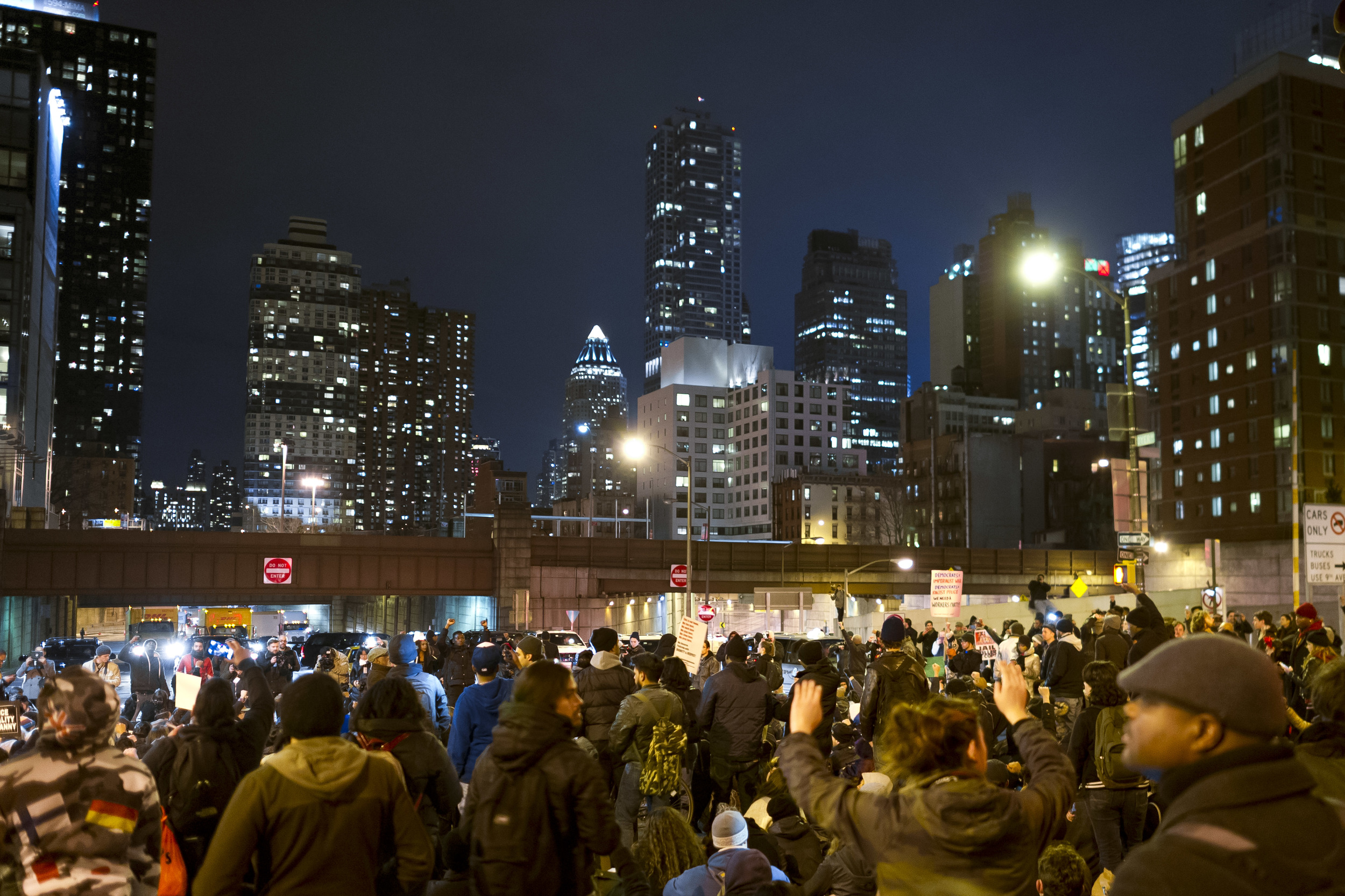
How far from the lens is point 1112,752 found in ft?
24.5

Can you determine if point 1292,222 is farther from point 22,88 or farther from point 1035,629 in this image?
point 22,88

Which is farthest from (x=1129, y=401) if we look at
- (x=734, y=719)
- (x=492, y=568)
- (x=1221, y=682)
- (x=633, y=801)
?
(x=492, y=568)

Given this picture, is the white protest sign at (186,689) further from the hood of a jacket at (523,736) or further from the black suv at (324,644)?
the black suv at (324,644)

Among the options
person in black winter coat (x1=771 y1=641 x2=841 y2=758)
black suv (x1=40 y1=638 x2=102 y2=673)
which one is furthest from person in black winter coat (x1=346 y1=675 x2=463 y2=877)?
black suv (x1=40 y1=638 x2=102 y2=673)

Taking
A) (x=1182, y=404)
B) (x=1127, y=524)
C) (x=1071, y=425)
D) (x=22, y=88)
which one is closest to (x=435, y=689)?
(x=1127, y=524)

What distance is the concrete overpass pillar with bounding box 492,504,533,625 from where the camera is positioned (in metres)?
52.9

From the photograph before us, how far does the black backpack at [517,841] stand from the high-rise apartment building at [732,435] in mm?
147859

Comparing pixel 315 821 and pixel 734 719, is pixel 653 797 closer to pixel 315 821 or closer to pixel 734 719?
pixel 734 719

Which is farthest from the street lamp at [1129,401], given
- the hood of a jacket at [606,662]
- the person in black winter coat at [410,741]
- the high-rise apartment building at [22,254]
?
the high-rise apartment building at [22,254]

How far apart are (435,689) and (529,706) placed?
20.1 ft

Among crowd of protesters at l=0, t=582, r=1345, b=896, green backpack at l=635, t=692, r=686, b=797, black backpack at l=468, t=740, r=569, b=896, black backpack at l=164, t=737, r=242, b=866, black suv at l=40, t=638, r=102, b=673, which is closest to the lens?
crowd of protesters at l=0, t=582, r=1345, b=896

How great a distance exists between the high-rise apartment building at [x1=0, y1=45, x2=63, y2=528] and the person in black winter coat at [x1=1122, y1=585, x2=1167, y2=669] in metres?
70.1

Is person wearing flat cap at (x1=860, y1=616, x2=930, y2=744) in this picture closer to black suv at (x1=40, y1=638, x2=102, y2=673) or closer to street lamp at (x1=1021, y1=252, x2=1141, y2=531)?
street lamp at (x1=1021, y1=252, x2=1141, y2=531)

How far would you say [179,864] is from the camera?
560cm
